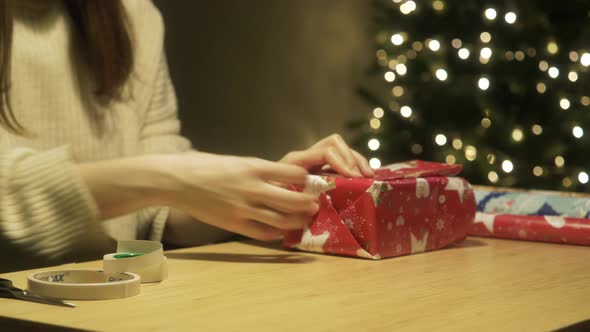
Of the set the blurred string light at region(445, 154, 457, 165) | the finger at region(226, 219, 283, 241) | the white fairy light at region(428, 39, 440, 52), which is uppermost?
the white fairy light at region(428, 39, 440, 52)

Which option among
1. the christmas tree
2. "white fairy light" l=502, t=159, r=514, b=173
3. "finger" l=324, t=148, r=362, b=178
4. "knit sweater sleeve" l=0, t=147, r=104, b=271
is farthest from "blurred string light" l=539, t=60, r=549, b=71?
"knit sweater sleeve" l=0, t=147, r=104, b=271

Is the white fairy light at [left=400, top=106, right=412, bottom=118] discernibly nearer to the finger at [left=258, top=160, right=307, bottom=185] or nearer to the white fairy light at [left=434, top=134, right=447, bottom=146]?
the white fairy light at [left=434, top=134, right=447, bottom=146]

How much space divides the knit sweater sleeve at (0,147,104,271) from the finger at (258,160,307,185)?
226 mm

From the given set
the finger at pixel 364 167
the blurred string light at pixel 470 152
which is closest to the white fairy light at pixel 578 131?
the blurred string light at pixel 470 152

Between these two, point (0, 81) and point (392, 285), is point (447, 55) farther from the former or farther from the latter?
point (392, 285)

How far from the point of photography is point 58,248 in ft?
3.50

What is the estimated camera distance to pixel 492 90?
112 inches

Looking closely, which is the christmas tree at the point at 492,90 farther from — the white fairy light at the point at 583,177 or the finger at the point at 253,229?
the finger at the point at 253,229

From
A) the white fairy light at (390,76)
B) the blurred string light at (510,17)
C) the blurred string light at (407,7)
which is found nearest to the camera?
the blurred string light at (510,17)

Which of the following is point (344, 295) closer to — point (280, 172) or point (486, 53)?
point (280, 172)

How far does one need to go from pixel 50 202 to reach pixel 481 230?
713 mm

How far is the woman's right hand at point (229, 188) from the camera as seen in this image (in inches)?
41.4

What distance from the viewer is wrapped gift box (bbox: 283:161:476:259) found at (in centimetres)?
113

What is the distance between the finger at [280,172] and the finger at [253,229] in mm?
73
